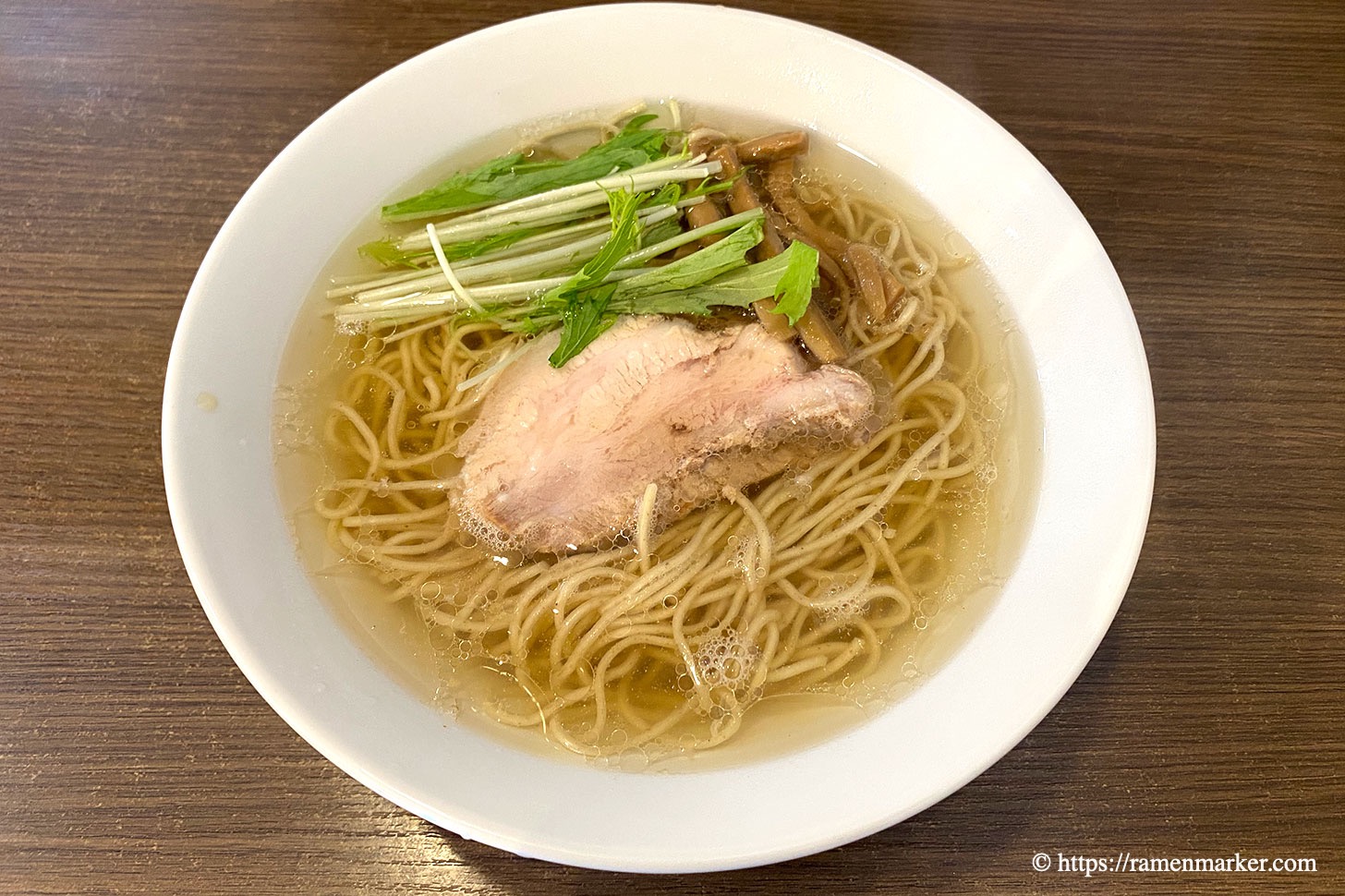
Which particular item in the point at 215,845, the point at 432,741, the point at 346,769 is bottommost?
the point at 215,845

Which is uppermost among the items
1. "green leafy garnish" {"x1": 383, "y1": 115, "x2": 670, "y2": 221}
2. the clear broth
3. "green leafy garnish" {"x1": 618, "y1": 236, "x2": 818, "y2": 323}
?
"green leafy garnish" {"x1": 383, "y1": 115, "x2": 670, "y2": 221}

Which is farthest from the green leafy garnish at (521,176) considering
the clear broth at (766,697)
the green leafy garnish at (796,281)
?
the green leafy garnish at (796,281)

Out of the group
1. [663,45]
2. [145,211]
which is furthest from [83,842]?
[663,45]

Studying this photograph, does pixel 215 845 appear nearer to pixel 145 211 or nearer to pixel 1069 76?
pixel 145 211

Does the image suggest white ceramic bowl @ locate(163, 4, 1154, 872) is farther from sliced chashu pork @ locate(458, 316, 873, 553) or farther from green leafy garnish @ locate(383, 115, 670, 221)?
sliced chashu pork @ locate(458, 316, 873, 553)

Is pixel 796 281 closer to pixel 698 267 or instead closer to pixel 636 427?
pixel 698 267

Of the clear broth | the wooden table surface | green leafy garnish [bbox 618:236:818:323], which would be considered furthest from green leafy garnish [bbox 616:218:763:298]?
the wooden table surface

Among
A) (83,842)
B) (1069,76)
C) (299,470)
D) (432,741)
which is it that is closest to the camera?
(432,741)
